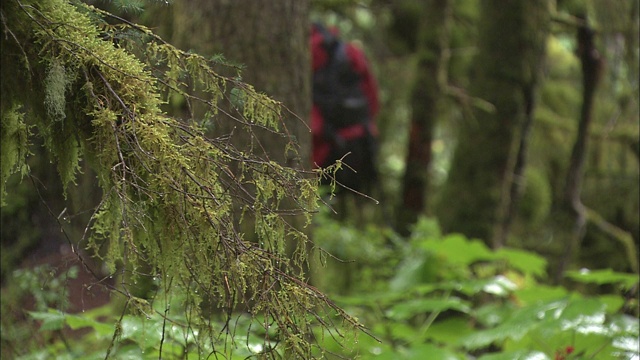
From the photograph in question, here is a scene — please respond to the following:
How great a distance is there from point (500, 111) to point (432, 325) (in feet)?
7.27

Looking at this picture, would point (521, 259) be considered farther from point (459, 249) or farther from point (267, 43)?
point (267, 43)

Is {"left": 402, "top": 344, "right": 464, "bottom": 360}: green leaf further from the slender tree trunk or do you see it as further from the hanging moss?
the slender tree trunk

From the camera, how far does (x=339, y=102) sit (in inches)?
251

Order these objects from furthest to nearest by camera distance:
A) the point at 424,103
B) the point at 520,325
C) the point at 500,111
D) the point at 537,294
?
1. the point at 424,103
2. the point at 500,111
3. the point at 537,294
4. the point at 520,325

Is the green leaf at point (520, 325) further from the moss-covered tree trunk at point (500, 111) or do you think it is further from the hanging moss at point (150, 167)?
the moss-covered tree trunk at point (500, 111)

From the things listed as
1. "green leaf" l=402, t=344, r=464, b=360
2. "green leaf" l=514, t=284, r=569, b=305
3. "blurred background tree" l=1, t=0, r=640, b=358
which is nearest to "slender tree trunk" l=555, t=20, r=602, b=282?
"blurred background tree" l=1, t=0, r=640, b=358

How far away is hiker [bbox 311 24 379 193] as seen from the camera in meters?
6.28

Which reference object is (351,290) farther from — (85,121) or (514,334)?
(85,121)

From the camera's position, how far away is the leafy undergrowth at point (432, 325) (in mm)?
2365

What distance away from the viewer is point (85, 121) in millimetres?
1759

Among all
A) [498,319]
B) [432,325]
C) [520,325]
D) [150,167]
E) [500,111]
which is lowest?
[432,325]

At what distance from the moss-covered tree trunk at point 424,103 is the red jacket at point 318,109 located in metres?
0.85

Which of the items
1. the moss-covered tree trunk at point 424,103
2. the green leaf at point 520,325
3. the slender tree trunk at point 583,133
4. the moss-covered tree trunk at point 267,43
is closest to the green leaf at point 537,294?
the green leaf at point 520,325

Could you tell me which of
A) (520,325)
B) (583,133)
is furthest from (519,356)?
(583,133)
